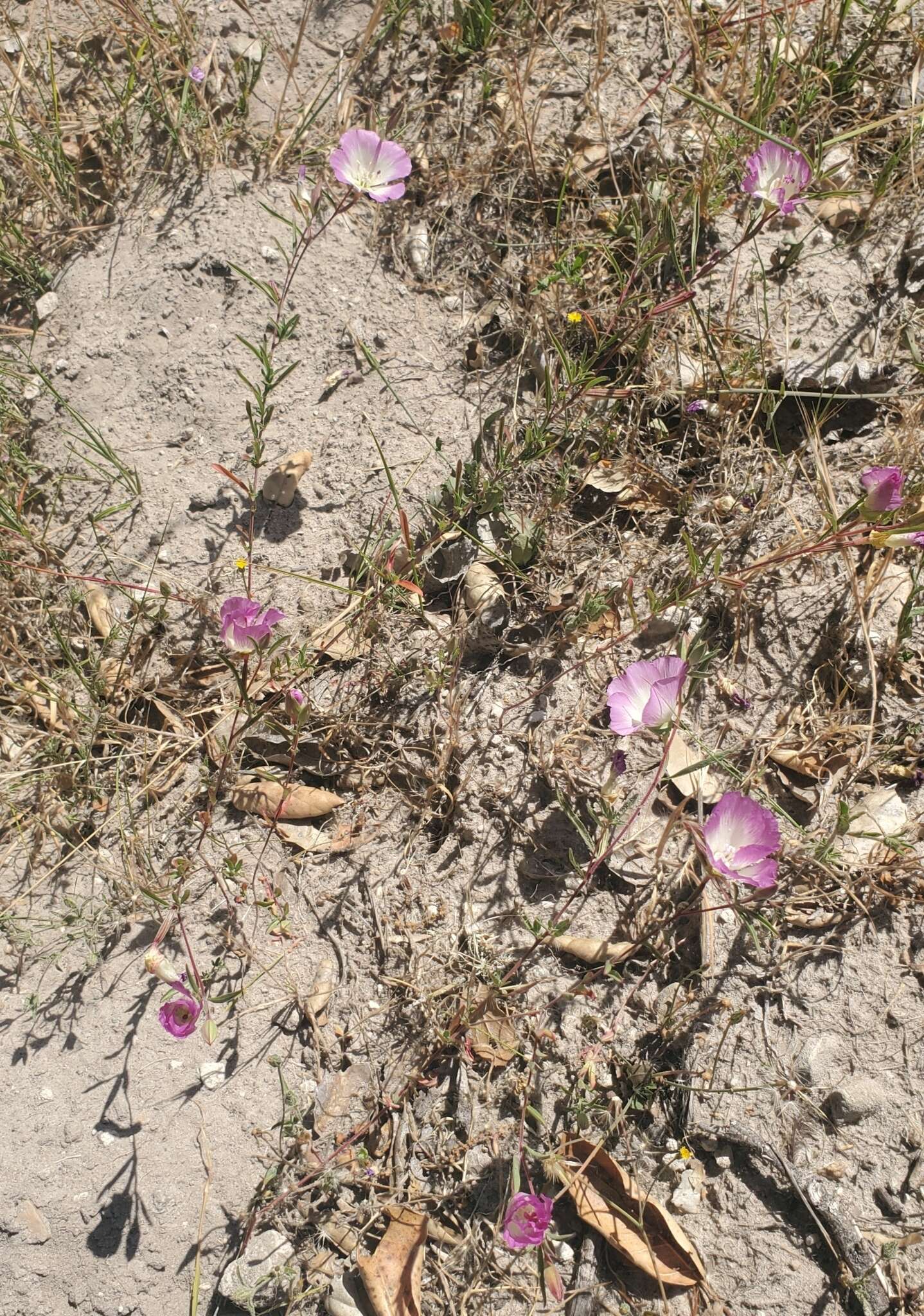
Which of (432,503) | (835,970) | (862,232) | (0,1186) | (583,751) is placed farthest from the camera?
(862,232)

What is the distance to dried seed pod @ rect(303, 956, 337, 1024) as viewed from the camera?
2.17 metres

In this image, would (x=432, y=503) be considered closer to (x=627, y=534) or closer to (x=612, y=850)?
(x=627, y=534)

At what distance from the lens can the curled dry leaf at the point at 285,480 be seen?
254 centimetres

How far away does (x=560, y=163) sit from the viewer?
282 cm

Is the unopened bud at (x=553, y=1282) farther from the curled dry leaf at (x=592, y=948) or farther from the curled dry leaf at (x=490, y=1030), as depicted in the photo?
the curled dry leaf at (x=592, y=948)

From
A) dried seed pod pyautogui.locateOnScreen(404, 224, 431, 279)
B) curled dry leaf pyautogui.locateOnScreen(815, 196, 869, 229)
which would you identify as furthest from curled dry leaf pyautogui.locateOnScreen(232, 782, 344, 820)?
curled dry leaf pyautogui.locateOnScreen(815, 196, 869, 229)

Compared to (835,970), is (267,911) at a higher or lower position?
lower

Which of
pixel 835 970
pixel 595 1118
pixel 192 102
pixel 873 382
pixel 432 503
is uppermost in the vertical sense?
pixel 192 102

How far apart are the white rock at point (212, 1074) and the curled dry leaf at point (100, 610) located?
1.10 metres

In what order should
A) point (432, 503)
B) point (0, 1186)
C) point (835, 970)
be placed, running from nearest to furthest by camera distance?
point (0, 1186), point (835, 970), point (432, 503)

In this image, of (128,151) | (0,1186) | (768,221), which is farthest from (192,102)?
(0,1186)

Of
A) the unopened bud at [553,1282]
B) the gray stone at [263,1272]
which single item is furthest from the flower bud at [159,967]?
the unopened bud at [553,1282]

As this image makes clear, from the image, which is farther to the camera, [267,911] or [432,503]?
[432,503]

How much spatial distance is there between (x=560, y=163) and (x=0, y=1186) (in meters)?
3.02
